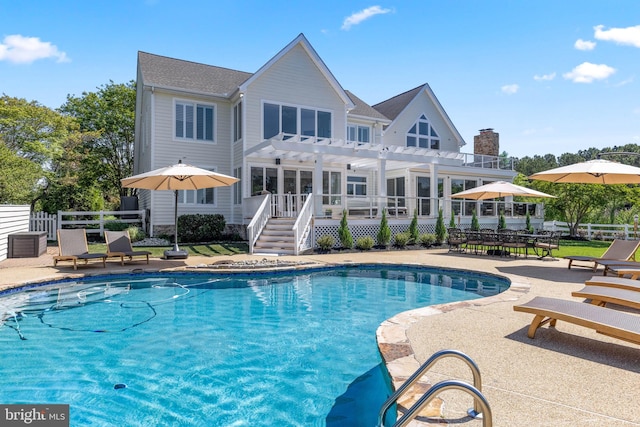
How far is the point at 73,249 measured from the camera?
37.0 ft

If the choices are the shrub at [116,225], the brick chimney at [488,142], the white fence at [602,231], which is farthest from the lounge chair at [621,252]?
the brick chimney at [488,142]

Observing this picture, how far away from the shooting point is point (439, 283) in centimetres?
1023

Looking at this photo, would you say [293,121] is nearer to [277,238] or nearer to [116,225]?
[277,238]

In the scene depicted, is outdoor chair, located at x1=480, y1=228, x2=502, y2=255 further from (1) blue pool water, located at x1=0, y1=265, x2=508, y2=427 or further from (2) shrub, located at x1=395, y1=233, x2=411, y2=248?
(1) blue pool water, located at x1=0, y1=265, x2=508, y2=427

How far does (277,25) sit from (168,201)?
9.64 m

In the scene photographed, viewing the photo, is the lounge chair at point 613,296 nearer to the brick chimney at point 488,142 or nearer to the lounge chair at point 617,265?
the lounge chair at point 617,265

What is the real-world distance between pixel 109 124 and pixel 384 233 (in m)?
23.6

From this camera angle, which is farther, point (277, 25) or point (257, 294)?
point (277, 25)

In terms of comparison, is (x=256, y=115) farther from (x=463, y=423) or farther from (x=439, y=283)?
(x=463, y=423)

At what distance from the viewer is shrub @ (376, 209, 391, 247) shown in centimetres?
1666

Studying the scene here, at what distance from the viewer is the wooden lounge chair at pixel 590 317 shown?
13.1 ft

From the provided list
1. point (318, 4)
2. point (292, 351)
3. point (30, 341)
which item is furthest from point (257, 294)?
point (318, 4)

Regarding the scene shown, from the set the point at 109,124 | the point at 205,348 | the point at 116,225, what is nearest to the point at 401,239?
the point at 205,348

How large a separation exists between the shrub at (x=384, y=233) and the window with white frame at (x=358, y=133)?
7279mm
